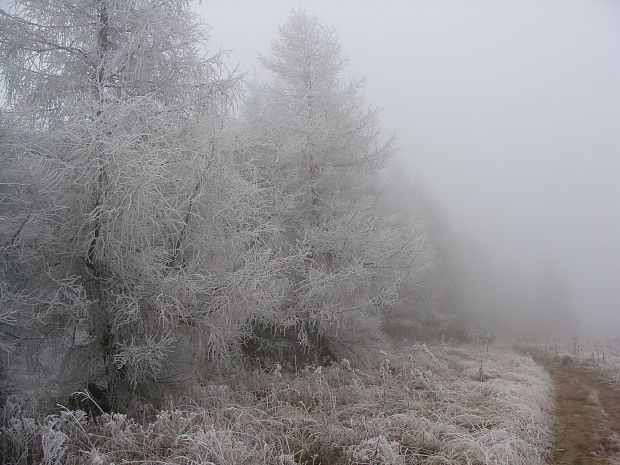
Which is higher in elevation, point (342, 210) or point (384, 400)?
point (342, 210)

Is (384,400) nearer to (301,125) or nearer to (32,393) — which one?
(32,393)

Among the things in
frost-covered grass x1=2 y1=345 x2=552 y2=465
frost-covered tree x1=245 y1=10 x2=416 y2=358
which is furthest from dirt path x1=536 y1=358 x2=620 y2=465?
frost-covered tree x1=245 y1=10 x2=416 y2=358

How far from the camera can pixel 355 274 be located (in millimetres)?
7703

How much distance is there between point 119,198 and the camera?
13.3 ft

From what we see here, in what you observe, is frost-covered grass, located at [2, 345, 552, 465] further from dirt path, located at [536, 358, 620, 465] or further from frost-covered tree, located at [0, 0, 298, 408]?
frost-covered tree, located at [0, 0, 298, 408]

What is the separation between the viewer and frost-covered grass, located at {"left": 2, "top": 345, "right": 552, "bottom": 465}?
3453 mm

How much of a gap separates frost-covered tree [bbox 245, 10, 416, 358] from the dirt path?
10.8ft

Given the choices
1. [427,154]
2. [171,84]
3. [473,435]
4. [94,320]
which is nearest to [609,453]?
[473,435]

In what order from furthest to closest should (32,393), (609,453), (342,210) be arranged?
(342,210) < (32,393) < (609,453)

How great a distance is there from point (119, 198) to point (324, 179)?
560 centimetres

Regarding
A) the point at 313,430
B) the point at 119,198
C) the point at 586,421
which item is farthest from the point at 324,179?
the point at 586,421

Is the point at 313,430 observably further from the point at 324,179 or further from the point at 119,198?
the point at 324,179

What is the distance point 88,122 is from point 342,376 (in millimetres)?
5194

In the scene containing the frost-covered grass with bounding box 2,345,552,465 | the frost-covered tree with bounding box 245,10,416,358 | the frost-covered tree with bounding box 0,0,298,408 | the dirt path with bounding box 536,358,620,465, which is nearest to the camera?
the frost-covered grass with bounding box 2,345,552,465
